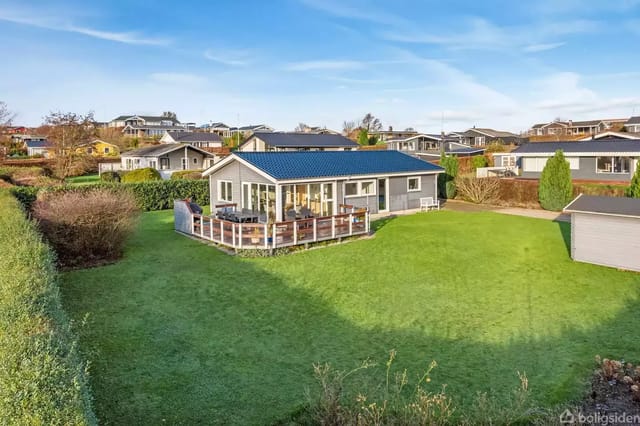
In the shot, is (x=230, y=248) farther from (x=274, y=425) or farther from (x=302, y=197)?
(x=274, y=425)

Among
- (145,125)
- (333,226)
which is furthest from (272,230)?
(145,125)

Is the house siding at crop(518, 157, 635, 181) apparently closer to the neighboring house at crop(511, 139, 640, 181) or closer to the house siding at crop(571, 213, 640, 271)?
the neighboring house at crop(511, 139, 640, 181)

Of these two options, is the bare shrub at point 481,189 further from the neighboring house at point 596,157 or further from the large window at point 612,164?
the large window at point 612,164

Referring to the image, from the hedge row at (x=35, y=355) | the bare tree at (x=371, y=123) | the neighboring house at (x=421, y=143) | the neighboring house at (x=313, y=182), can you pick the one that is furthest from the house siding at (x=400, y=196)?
the bare tree at (x=371, y=123)

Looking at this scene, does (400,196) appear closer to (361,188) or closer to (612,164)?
(361,188)

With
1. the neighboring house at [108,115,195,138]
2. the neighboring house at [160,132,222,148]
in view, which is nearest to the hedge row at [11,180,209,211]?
the neighboring house at [160,132,222,148]

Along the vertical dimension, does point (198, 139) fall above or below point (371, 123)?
below

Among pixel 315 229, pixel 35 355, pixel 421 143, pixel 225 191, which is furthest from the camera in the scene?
pixel 421 143
